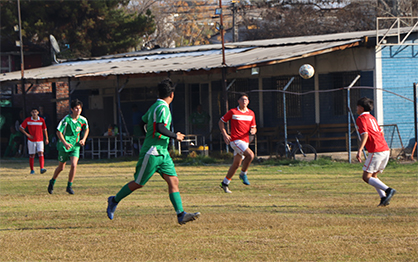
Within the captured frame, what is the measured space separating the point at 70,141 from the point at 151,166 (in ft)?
15.6

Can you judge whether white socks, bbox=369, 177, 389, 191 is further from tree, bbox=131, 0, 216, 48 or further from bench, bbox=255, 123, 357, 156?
tree, bbox=131, 0, 216, 48

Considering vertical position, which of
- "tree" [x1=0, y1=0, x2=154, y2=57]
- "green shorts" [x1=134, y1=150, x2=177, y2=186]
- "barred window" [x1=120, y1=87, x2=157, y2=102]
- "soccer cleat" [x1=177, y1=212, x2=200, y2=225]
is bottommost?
"soccer cleat" [x1=177, y1=212, x2=200, y2=225]

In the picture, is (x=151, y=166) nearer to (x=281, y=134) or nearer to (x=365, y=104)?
(x=365, y=104)

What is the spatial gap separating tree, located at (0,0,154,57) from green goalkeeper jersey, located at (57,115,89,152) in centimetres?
2412

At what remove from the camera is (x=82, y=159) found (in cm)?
2220

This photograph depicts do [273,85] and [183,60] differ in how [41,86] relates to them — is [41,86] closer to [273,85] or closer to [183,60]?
[183,60]

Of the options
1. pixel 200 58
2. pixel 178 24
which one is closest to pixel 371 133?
pixel 200 58

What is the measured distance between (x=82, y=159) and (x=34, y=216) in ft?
45.1

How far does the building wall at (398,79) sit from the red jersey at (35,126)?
12.2 meters

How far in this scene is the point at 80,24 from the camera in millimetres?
36344

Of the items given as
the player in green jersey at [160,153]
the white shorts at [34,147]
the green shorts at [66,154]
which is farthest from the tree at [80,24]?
the player in green jersey at [160,153]

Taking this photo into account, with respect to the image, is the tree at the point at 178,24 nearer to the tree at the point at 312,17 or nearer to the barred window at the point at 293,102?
the tree at the point at 312,17

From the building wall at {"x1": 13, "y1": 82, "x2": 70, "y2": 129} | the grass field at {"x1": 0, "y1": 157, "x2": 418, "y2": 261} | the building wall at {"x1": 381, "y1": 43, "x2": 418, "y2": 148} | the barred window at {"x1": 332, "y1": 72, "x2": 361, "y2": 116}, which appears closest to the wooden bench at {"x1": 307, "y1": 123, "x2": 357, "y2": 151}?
the barred window at {"x1": 332, "y1": 72, "x2": 361, "y2": 116}

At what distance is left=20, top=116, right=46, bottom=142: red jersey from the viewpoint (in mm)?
15695
